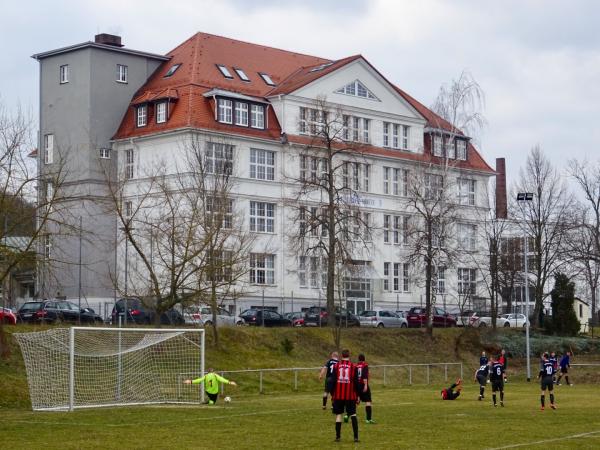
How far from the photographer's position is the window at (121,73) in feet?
251

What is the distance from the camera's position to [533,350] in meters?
66.3

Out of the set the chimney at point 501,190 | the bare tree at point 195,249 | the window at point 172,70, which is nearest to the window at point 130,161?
the window at point 172,70

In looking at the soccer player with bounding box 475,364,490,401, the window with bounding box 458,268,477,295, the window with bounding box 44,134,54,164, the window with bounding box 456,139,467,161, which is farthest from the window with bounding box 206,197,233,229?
the window with bounding box 456,139,467,161

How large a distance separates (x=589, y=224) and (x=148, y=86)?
3181 cm

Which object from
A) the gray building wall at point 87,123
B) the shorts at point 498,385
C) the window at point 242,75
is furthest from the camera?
the window at point 242,75

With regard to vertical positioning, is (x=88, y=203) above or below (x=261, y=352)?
above

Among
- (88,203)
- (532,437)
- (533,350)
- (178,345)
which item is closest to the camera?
(532,437)

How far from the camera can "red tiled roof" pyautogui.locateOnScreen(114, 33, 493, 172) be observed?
72.6 metres

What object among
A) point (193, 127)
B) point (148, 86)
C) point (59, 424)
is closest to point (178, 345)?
point (59, 424)

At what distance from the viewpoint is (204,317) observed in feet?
195

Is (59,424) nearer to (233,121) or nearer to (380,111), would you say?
(233,121)

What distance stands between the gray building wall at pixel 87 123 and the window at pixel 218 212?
53.8 ft

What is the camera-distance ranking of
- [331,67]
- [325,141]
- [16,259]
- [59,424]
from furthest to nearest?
1. [331,67]
2. [325,141]
3. [16,259]
4. [59,424]

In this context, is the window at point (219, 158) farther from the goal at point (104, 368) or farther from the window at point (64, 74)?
the goal at point (104, 368)
